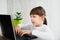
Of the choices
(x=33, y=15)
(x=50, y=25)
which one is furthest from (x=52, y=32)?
(x=33, y=15)

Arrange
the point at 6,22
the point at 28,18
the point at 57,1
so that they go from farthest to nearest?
the point at 28,18, the point at 57,1, the point at 6,22

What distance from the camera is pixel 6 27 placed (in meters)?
1.15

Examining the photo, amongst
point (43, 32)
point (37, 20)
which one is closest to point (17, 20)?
point (37, 20)

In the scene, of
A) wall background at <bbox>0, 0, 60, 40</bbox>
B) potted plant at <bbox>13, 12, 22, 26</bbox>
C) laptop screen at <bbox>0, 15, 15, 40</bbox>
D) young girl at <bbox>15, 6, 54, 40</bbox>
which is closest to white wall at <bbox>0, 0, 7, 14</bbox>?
wall background at <bbox>0, 0, 60, 40</bbox>

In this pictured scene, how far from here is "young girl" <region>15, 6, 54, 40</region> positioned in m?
1.39

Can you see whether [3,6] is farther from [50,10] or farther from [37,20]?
[50,10]

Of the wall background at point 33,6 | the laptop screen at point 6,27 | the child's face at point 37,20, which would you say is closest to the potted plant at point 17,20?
the wall background at point 33,6

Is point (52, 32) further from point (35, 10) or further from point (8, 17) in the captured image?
point (8, 17)

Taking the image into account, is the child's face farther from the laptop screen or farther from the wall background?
the laptop screen

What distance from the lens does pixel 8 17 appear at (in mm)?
1154

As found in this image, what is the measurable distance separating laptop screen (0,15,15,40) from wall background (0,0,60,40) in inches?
13.4

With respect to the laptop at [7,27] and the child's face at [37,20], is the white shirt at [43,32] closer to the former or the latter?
the child's face at [37,20]

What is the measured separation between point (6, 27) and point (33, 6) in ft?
1.51

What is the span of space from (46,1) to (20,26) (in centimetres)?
43
